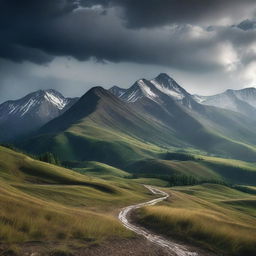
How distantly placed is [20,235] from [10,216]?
16.2 feet

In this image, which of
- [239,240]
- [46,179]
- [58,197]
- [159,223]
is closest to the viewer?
[239,240]

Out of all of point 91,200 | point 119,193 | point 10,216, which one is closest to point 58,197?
point 91,200

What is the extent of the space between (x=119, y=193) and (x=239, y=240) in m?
75.1

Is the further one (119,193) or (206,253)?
(119,193)

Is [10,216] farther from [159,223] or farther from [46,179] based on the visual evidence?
[46,179]

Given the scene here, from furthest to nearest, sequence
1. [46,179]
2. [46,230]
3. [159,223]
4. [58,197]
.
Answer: [46,179] → [58,197] → [159,223] → [46,230]

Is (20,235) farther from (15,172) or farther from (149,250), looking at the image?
(15,172)

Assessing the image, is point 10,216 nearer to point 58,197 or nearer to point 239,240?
point 239,240

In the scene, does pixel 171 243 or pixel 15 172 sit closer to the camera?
pixel 171 243

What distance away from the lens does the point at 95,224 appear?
51594 mm

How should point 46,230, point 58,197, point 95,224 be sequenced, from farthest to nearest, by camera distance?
point 58,197 < point 95,224 < point 46,230

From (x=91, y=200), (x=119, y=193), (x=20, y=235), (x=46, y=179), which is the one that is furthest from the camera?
(x=46, y=179)

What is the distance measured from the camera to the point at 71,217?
5238 centimetres

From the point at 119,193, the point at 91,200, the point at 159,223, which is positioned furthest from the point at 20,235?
the point at 119,193
